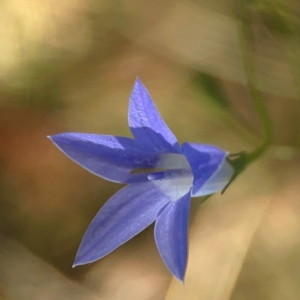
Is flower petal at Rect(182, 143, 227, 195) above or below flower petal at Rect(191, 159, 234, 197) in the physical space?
above

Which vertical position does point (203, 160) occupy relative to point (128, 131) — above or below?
above

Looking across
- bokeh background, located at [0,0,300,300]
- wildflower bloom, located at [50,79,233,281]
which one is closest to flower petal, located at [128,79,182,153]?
wildflower bloom, located at [50,79,233,281]

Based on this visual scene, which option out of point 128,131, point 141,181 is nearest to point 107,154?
point 141,181

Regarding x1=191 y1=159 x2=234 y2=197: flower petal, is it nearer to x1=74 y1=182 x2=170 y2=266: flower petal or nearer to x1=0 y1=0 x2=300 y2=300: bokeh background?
x1=74 y1=182 x2=170 y2=266: flower petal

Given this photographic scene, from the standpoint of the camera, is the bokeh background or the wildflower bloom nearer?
the wildflower bloom

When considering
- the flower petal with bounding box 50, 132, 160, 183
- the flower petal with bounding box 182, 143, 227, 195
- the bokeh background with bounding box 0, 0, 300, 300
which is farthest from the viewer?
the bokeh background with bounding box 0, 0, 300, 300

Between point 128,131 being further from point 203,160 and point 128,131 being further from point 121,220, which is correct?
point 203,160

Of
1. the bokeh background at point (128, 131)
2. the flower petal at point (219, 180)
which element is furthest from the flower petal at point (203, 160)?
the bokeh background at point (128, 131)
